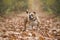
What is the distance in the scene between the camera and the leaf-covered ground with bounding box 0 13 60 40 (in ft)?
29.5

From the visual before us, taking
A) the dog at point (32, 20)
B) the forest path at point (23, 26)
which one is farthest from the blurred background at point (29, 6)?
the dog at point (32, 20)

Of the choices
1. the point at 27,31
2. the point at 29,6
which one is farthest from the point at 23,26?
the point at 29,6

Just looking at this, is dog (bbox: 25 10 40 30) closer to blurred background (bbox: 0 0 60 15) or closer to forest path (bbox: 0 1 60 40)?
forest path (bbox: 0 1 60 40)

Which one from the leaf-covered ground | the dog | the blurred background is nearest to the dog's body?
the dog

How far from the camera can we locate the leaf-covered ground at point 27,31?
9000 mm

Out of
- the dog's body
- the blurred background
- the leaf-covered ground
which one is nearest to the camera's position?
the leaf-covered ground

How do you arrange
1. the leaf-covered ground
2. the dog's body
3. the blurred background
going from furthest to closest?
1. the blurred background
2. the dog's body
3. the leaf-covered ground

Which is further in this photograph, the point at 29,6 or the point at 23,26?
the point at 29,6

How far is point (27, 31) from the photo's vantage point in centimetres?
909

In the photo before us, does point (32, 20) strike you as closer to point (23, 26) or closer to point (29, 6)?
point (23, 26)

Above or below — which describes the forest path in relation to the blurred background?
below

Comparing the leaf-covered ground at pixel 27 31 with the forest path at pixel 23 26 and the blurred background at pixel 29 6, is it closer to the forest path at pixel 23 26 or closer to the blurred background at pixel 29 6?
the forest path at pixel 23 26

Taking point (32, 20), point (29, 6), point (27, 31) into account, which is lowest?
point (27, 31)

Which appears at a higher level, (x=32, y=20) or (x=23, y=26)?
(x=32, y=20)
